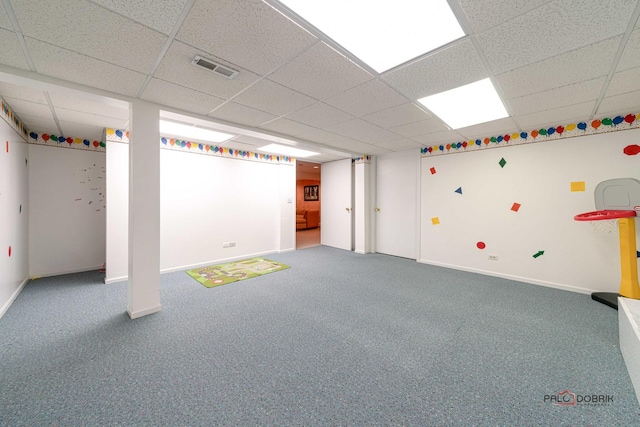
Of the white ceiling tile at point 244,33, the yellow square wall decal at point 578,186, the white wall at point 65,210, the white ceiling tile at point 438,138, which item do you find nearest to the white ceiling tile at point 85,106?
the white wall at point 65,210

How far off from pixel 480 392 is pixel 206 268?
423cm

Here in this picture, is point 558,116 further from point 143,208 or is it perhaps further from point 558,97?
point 143,208

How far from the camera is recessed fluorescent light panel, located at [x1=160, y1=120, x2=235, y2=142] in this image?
137 inches

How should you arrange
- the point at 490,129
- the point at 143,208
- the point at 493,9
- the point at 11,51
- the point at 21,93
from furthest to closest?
the point at 490,129, the point at 143,208, the point at 21,93, the point at 11,51, the point at 493,9

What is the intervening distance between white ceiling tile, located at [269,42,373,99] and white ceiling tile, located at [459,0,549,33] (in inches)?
30.7

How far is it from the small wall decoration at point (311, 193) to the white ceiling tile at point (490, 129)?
7.37 m


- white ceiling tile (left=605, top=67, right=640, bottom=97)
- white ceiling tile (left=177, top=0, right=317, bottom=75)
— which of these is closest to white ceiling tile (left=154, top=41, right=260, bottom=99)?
white ceiling tile (left=177, top=0, right=317, bottom=75)

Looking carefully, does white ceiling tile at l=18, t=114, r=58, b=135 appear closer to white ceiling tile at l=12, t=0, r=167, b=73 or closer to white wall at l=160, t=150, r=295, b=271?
white wall at l=160, t=150, r=295, b=271

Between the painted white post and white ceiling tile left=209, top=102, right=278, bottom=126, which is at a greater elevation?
white ceiling tile left=209, top=102, right=278, bottom=126

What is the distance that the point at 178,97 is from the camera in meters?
2.48

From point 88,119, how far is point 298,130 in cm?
279

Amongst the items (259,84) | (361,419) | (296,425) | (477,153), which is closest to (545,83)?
(477,153)

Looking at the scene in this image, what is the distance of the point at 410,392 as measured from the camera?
1564mm

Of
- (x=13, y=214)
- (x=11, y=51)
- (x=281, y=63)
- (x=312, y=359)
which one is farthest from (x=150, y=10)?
(x=13, y=214)
